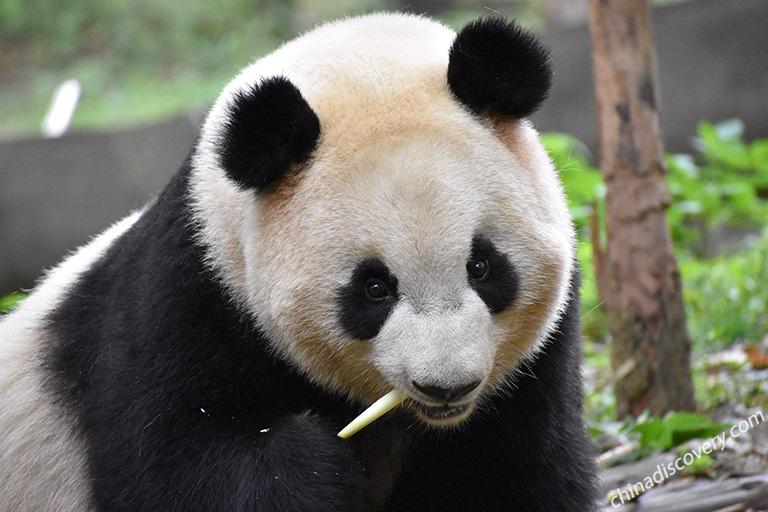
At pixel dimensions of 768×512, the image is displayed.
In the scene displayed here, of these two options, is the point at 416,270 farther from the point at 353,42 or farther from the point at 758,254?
the point at 758,254

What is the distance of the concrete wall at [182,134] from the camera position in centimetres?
1127

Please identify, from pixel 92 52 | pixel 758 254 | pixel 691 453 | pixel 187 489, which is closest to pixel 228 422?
pixel 187 489

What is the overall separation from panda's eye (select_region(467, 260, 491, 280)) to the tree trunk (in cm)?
242

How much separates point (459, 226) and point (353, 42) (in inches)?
39.5

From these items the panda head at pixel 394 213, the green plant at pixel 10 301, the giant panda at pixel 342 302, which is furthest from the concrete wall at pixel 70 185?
the panda head at pixel 394 213

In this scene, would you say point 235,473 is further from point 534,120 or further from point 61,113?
point 61,113

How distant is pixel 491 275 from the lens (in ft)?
10.7

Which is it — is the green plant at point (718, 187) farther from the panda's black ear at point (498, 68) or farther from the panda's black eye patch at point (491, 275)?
the panda's black eye patch at point (491, 275)

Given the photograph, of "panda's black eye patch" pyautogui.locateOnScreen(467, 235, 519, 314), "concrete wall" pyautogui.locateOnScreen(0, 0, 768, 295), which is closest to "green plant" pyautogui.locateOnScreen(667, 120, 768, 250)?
"concrete wall" pyautogui.locateOnScreen(0, 0, 768, 295)

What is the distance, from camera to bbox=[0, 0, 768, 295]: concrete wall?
1127cm

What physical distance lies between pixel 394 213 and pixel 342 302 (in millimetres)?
397

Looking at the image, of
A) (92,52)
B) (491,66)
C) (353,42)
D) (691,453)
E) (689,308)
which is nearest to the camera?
(491,66)

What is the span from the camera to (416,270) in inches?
120

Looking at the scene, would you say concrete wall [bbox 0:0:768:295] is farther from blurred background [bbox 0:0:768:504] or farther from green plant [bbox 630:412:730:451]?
green plant [bbox 630:412:730:451]
